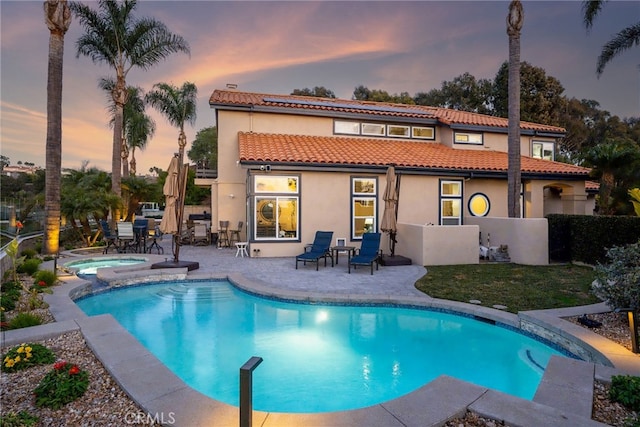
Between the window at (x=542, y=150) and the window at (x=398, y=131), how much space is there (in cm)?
791

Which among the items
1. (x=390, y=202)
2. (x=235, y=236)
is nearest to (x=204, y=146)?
(x=235, y=236)

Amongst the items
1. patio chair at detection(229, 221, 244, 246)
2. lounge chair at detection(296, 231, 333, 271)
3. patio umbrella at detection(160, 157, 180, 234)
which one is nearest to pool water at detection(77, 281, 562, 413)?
patio umbrella at detection(160, 157, 180, 234)

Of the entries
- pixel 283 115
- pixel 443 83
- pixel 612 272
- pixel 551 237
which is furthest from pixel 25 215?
pixel 443 83

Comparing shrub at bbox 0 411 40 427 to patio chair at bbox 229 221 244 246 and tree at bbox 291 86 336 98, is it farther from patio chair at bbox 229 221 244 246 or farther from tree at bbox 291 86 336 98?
tree at bbox 291 86 336 98

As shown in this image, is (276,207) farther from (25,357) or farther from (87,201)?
(25,357)

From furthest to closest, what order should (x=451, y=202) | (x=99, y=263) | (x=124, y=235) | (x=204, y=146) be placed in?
(x=204, y=146)
(x=451, y=202)
(x=124, y=235)
(x=99, y=263)

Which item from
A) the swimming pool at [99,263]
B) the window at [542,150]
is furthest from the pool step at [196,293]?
the window at [542,150]

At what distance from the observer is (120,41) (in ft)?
57.8

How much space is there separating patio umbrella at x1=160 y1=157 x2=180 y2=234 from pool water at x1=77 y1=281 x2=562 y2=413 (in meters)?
2.50

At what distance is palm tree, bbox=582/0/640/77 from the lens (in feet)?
42.8

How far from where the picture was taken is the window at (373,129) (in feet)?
60.2

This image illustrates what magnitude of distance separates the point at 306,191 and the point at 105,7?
45.9 feet

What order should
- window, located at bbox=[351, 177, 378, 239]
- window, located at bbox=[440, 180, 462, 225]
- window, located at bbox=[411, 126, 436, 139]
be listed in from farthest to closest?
1. window, located at bbox=[411, 126, 436, 139]
2. window, located at bbox=[440, 180, 462, 225]
3. window, located at bbox=[351, 177, 378, 239]

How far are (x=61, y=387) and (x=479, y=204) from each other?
16.5 m
